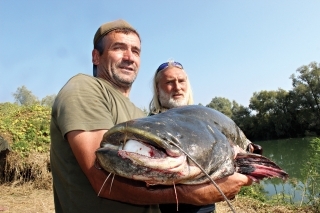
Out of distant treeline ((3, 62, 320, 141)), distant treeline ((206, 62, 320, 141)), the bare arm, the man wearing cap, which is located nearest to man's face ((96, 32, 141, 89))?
the man wearing cap

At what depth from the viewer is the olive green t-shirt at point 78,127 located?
1.72 metres

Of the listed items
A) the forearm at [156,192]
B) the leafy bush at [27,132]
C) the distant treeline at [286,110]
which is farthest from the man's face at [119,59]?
the distant treeline at [286,110]

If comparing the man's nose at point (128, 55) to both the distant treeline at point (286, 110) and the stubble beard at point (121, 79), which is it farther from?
the distant treeline at point (286, 110)

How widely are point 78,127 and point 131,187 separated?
45 centimetres

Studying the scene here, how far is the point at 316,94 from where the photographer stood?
164 feet

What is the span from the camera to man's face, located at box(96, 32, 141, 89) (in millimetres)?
2352

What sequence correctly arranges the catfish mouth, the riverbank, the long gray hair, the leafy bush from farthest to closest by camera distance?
1. the leafy bush
2. the riverbank
3. the long gray hair
4. the catfish mouth

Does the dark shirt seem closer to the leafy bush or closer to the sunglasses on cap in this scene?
the sunglasses on cap

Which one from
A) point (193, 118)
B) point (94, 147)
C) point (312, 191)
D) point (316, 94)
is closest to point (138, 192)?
point (94, 147)

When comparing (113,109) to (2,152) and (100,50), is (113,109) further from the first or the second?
(2,152)

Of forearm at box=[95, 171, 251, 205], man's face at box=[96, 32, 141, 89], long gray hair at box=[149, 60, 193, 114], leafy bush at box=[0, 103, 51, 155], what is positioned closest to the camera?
forearm at box=[95, 171, 251, 205]

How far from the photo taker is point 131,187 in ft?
4.98

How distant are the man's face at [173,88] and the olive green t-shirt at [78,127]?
1398 mm

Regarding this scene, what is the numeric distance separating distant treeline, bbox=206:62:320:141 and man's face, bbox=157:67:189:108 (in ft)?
169
